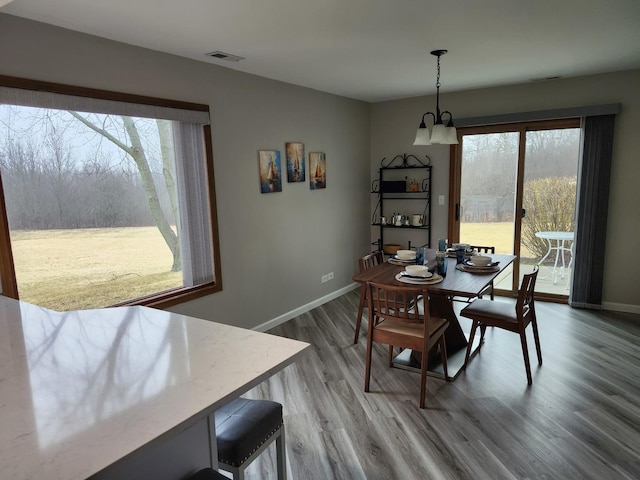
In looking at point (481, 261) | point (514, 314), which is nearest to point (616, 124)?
point (481, 261)

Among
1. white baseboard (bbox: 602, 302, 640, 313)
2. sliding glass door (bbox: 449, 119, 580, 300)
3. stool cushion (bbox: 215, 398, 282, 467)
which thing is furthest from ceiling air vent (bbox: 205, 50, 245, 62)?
white baseboard (bbox: 602, 302, 640, 313)

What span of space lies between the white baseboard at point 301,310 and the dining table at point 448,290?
4.11 feet

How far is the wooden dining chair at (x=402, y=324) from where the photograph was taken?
8.69 ft

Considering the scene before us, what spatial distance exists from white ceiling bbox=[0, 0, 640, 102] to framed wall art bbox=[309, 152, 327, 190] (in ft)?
3.03

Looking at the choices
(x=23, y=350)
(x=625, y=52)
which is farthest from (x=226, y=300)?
(x=625, y=52)

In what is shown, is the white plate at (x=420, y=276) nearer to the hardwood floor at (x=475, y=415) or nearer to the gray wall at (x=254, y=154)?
the hardwood floor at (x=475, y=415)

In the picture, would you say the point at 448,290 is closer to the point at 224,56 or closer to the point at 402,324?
the point at 402,324

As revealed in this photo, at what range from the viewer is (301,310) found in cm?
460

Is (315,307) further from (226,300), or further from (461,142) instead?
(461,142)

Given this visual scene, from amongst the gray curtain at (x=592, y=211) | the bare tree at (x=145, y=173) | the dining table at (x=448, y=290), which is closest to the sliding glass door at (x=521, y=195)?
the gray curtain at (x=592, y=211)

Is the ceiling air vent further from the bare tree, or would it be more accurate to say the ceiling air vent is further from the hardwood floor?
the hardwood floor

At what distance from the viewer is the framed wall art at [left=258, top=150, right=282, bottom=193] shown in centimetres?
391

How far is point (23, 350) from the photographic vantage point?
1.35 m

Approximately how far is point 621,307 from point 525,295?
2.30 m
